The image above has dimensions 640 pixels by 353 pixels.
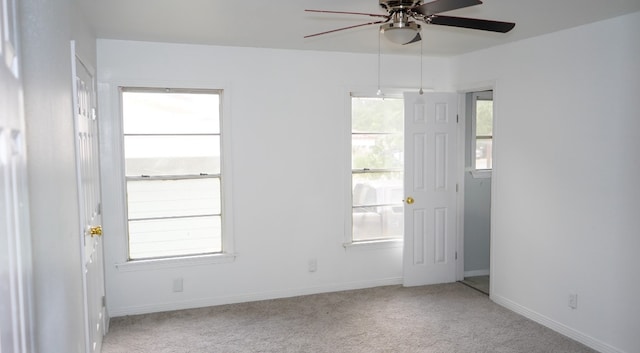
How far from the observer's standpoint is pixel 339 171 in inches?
191

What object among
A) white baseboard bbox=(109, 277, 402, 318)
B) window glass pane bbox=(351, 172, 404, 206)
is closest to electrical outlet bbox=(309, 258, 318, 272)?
white baseboard bbox=(109, 277, 402, 318)

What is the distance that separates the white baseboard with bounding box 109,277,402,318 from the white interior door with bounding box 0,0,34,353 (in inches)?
129

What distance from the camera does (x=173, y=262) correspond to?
435 centimetres

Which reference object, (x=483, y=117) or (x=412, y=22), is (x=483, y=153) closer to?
(x=483, y=117)

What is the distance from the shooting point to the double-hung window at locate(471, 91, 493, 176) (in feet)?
17.4

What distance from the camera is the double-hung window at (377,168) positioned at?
500 centimetres

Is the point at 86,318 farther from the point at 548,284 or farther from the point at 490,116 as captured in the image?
the point at 490,116

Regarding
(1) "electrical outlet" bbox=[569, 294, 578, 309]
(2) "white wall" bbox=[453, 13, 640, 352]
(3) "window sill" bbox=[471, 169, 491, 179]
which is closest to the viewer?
(2) "white wall" bbox=[453, 13, 640, 352]

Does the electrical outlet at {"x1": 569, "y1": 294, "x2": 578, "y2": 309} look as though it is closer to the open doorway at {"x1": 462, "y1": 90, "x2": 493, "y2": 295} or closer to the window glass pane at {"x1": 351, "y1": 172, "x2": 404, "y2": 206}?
Answer: the open doorway at {"x1": 462, "y1": 90, "x2": 493, "y2": 295}

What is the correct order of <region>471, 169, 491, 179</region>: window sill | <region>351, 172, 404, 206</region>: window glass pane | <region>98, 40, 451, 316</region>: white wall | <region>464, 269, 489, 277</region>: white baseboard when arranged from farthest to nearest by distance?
<region>464, 269, 489, 277</region>: white baseboard, <region>471, 169, 491, 179</region>: window sill, <region>351, 172, 404, 206</region>: window glass pane, <region>98, 40, 451, 316</region>: white wall

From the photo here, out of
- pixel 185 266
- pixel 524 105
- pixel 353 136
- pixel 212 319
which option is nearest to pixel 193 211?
pixel 185 266

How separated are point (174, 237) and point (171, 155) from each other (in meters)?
0.78

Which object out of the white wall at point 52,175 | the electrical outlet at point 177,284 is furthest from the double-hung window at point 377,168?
the white wall at point 52,175

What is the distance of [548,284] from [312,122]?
2.64 metres
